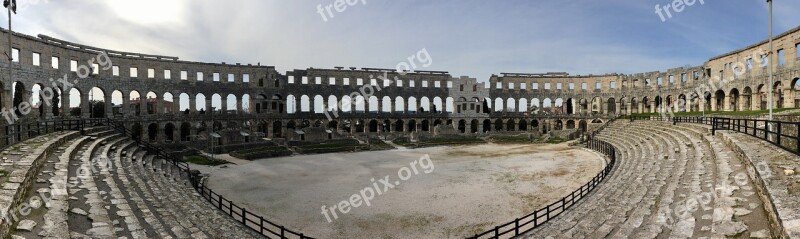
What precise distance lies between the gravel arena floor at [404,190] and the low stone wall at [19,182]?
8101 mm

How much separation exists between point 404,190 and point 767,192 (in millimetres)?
15777

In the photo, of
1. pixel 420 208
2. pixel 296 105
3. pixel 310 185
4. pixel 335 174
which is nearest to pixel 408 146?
pixel 296 105

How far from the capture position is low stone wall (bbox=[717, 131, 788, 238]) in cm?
687

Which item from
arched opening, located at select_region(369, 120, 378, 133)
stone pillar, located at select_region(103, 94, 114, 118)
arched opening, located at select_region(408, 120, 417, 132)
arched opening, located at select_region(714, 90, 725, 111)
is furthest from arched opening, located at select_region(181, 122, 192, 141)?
arched opening, located at select_region(714, 90, 725, 111)

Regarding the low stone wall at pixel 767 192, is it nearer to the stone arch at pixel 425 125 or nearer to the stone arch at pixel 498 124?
the stone arch at pixel 425 125

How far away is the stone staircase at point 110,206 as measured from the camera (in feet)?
28.8

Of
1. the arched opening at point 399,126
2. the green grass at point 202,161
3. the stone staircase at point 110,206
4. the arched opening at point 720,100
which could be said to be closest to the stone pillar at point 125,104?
the green grass at point 202,161

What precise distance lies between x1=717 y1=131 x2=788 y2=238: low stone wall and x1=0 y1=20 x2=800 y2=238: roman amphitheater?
7 centimetres

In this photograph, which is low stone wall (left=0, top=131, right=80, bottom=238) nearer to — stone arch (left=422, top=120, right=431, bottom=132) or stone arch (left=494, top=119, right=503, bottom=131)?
stone arch (left=422, top=120, right=431, bottom=132)

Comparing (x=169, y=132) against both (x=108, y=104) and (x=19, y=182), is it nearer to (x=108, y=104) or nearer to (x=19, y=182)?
(x=108, y=104)

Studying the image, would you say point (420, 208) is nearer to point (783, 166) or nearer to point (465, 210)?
point (465, 210)

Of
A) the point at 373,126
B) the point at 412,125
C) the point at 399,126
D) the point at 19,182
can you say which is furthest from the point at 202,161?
the point at 412,125

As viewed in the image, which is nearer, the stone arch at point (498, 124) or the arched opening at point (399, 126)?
the arched opening at point (399, 126)

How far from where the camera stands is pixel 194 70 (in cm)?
4831
